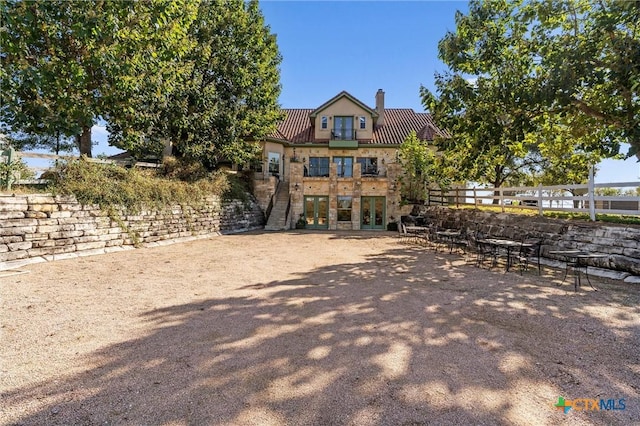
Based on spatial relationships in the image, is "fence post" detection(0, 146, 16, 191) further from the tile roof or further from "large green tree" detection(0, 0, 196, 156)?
the tile roof

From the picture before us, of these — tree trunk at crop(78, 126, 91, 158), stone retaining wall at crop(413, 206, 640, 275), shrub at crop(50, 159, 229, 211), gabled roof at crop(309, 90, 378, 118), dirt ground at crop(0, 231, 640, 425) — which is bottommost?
dirt ground at crop(0, 231, 640, 425)

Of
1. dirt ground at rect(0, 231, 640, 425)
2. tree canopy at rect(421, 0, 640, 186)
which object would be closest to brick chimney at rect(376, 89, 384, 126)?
tree canopy at rect(421, 0, 640, 186)

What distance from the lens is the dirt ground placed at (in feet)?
9.36

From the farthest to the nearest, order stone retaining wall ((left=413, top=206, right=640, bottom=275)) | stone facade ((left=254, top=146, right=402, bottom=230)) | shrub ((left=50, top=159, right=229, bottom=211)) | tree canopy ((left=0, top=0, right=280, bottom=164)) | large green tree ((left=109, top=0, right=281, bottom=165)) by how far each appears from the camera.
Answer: stone facade ((left=254, top=146, right=402, bottom=230)) → large green tree ((left=109, top=0, right=281, bottom=165)) → shrub ((left=50, top=159, right=229, bottom=211)) → tree canopy ((left=0, top=0, right=280, bottom=164)) → stone retaining wall ((left=413, top=206, right=640, bottom=275))

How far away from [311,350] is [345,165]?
23422 mm

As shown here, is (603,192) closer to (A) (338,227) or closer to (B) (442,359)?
(A) (338,227)

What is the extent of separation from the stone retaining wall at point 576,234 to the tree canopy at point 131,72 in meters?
14.8

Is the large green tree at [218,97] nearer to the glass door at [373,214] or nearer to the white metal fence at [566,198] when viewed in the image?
the glass door at [373,214]

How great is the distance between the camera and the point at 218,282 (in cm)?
741

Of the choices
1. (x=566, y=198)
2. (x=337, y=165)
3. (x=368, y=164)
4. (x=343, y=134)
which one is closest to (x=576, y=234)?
(x=566, y=198)

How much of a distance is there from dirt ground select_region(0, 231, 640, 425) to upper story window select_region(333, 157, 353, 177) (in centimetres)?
1923

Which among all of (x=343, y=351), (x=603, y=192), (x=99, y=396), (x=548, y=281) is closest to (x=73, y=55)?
(x=99, y=396)

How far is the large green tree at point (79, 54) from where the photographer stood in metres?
10.2

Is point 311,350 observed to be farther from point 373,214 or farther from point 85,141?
point 373,214
